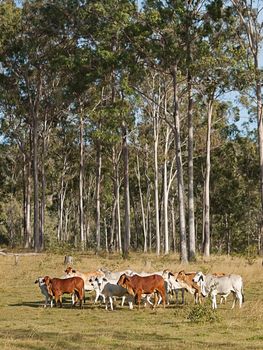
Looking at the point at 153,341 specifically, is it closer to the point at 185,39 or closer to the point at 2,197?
the point at 185,39

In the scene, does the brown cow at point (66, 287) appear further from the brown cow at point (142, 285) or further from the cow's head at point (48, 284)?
the brown cow at point (142, 285)

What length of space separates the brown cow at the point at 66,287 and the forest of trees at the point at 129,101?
13.3 meters

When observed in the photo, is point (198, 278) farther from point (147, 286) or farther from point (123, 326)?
point (123, 326)

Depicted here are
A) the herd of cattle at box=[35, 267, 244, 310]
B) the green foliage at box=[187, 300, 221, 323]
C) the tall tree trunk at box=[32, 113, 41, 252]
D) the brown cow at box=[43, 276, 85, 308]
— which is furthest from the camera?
the tall tree trunk at box=[32, 113, 41, 252]

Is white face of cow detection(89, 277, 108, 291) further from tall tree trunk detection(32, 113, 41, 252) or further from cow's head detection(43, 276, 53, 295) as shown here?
tall tree trunk detection(32, 113, 41, 252)

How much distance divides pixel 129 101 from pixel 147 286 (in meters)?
28.5

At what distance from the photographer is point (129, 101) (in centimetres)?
4609

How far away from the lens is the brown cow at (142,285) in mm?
18906

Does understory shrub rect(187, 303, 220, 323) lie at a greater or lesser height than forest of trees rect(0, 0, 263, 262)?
lesser

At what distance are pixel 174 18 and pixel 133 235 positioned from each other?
5686 centimetres

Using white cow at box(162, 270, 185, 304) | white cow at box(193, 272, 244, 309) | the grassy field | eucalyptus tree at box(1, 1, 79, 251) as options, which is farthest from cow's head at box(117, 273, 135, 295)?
eucalyptus tree at box(1, 1, 79, 251)

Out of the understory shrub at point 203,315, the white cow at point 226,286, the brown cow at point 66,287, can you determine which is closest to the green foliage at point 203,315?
the understory shrub at point 203,315

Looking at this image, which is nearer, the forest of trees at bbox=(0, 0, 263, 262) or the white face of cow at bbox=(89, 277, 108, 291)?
the white face of cow at bbox=(89, 277, 108, 291)

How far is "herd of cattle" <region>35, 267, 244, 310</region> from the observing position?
61.6 feet
